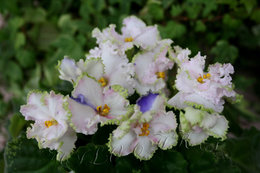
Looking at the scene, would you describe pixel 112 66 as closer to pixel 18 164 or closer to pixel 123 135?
pixel 123 135

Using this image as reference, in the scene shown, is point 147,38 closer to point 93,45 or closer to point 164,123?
point 164,123

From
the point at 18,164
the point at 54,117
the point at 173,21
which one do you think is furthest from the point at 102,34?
the point at 173,21

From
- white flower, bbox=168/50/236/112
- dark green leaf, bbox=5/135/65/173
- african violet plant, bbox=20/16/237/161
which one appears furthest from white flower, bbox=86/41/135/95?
dark green leaf, bbox=5/135/65/173

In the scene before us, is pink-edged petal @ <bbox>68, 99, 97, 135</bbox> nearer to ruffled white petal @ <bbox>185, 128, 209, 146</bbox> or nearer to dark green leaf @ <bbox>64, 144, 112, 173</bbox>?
dark green leaf @ <bbox>64, 144, 112, 173</bbox>

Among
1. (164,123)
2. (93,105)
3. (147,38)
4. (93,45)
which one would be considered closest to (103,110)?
(93,105)

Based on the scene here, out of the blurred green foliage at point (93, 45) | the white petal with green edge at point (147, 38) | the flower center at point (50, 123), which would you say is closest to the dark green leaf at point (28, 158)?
the blurred green foliage at point (93, 45)
